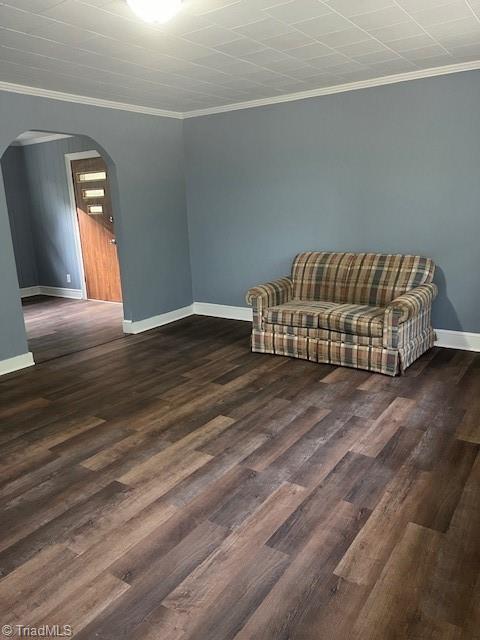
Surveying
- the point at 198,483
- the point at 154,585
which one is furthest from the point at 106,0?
the point at 154,585

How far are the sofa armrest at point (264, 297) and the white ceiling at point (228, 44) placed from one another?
1829mm

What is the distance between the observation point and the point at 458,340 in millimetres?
4465

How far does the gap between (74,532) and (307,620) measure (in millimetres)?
1105

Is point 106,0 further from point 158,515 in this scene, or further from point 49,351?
point 49,351

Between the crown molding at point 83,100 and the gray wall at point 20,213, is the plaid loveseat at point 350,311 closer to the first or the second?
the crown molding at point 83,100

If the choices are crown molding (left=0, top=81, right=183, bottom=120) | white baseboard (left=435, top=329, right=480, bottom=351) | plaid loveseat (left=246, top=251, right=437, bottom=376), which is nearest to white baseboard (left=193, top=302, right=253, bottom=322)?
plaid loveseat (left=246, top=251, right=437, bottom=376)

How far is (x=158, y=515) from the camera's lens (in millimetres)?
2293

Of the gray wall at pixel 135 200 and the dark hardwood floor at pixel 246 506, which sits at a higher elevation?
the gray wall at pixel 135 200

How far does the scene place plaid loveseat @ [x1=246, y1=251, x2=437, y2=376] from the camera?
388cm

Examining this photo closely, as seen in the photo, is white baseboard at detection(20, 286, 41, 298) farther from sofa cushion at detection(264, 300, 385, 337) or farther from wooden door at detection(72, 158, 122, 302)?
sofa cushion at detection(264, 300, 385, 337)

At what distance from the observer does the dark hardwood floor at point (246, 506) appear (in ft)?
5.71

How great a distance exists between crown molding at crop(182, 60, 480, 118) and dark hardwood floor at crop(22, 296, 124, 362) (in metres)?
2.68

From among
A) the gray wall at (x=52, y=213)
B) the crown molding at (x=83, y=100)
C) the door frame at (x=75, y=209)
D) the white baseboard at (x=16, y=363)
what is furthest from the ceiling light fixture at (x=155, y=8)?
the gray wall at (x=52, y=213)

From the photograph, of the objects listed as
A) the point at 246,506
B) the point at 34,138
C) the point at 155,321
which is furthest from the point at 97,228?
the point at 246,506
